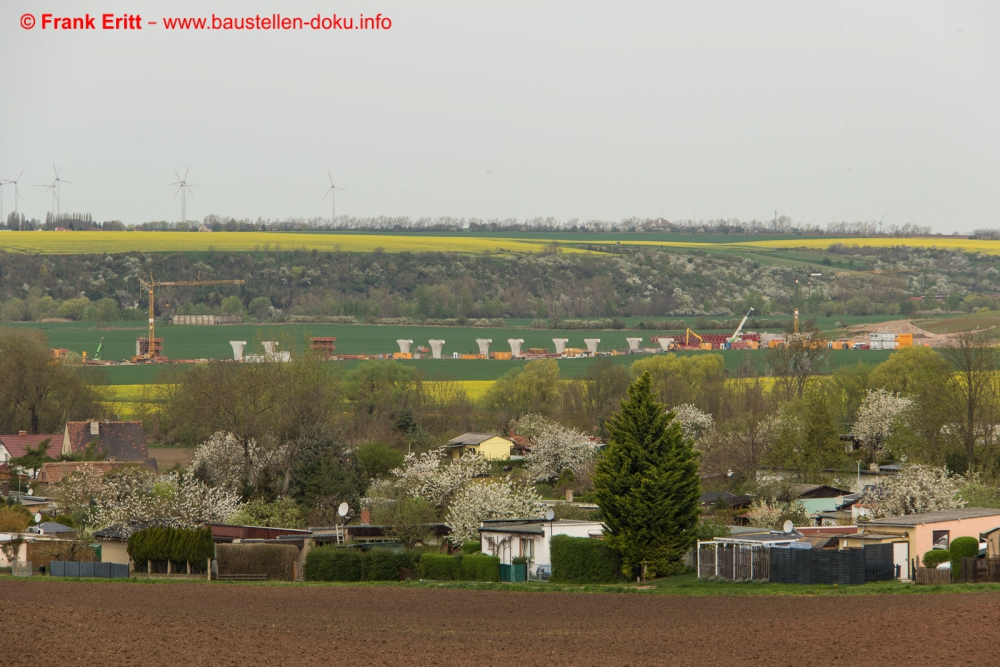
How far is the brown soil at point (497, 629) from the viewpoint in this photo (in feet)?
88.1

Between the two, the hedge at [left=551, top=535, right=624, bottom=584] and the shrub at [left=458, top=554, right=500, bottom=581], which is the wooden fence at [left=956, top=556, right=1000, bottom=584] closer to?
the hedge at [left=551, top=535, right=624, bottom=584]

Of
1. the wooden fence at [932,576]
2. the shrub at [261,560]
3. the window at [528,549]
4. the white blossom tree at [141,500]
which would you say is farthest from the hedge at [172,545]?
the wooden fence at [932,576]

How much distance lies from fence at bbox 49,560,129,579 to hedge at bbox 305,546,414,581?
803cm

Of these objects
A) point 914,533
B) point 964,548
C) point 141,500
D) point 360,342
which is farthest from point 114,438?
point 360,342

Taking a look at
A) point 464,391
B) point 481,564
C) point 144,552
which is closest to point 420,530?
point 481,564

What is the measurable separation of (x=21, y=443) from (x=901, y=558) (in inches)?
2442

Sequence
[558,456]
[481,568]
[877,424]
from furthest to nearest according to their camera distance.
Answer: [877,424]
[558,456]
[481,568]

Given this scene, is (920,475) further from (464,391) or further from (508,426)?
(464,391)

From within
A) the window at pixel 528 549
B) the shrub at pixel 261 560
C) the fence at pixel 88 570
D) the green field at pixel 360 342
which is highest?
the green field at pixel 360 342

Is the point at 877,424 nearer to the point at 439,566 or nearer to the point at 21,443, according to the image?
the point at 439,566

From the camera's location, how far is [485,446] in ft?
271

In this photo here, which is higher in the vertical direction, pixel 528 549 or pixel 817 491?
pixel 817 491

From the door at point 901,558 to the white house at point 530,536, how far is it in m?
9.68

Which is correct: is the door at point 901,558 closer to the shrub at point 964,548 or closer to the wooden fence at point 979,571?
the shrub at point 964,548
